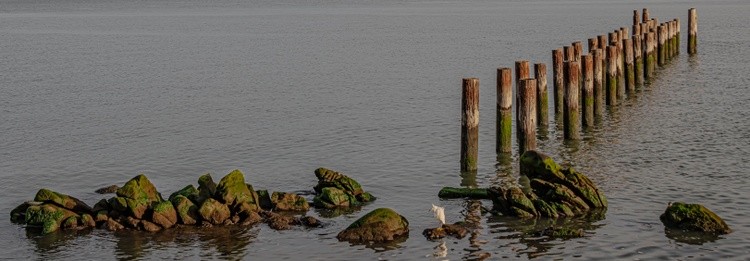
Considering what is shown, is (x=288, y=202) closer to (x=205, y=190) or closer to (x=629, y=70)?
(x=205, y=190)

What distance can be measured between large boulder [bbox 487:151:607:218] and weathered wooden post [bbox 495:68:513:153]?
10.4ft

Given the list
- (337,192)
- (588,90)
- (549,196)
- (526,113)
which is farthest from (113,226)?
(588,90)

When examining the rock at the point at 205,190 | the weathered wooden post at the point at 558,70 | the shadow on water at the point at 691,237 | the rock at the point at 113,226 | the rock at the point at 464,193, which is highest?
the weathered wooden post at the point at 558,70

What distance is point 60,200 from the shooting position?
2061 cm

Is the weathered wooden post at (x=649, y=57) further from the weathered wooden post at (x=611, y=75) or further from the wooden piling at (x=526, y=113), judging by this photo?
the wooden piling at (x=526, y=113)

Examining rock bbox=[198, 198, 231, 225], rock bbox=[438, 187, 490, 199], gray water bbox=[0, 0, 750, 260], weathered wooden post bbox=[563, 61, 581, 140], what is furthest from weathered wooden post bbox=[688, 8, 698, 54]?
rock bbox=[198, 198, 231, 225]

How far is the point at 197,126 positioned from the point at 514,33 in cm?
4672

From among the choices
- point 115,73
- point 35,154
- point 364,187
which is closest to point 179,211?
point 364,187

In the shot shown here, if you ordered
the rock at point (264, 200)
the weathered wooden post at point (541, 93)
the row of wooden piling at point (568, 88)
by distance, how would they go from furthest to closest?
1. the weathered wooden post at point (541, 93)
2. the row of wooden piling at point (568, 88)
3. the rock at point (264, 200)

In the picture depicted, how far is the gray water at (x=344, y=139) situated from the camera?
62.8ft

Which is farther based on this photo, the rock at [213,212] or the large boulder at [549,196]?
the large boulder at [549,196]

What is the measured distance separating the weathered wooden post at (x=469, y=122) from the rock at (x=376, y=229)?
4.52 metres

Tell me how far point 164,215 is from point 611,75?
17658 mm

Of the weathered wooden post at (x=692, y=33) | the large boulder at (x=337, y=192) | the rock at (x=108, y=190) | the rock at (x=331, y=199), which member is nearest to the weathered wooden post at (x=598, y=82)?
the large boulder at (x=337, y=192)
